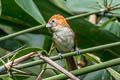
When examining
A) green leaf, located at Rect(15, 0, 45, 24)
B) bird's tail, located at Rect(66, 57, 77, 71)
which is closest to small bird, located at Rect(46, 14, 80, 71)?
bird's tail, located at Rect(66, 57, 77, 71)

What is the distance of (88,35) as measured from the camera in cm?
176

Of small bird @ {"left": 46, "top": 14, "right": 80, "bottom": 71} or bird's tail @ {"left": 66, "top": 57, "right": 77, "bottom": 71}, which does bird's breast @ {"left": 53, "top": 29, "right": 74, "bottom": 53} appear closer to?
small bird @ {"left": 46, "top": 14, "right": 80, "bottom": 71}

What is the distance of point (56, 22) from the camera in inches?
69.5

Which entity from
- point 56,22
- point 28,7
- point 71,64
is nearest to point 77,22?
point 56,22

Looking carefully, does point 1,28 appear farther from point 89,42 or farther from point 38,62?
point 38,62

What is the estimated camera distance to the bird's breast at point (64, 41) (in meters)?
1.78

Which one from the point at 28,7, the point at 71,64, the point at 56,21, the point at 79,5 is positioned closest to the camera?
the point at 28,7

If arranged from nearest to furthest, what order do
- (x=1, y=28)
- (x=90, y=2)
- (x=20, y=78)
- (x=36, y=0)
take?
(x=20, y=78) < (x=36, y=0) < (x=90, y=2) < (x=1, y=28)

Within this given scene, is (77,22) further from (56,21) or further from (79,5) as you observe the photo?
(79,5)

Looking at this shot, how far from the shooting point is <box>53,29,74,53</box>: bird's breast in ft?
5.83

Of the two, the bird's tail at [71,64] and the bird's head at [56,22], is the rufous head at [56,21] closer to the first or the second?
the bird's head at [56,22]

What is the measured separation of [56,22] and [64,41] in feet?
0.38

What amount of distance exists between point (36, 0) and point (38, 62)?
0.77 metres

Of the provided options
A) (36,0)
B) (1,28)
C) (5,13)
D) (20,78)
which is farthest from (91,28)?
(1,28)
